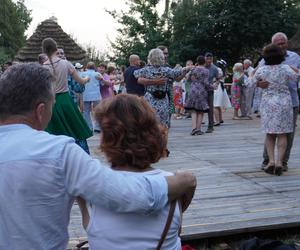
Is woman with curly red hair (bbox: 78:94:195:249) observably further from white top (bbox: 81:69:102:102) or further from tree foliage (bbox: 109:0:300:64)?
tree foliage (bbox: 109:0:300:64)

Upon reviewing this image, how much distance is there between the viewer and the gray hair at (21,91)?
1743 millimetres

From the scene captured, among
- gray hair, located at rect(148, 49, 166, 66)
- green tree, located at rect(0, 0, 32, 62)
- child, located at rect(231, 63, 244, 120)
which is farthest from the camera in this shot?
green tree, located at rect(0, 0, 32, 62)

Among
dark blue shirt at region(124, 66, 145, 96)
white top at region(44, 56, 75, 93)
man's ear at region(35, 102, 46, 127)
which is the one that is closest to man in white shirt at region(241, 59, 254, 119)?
dark blue shirt at region(124, 66, 145, 96)

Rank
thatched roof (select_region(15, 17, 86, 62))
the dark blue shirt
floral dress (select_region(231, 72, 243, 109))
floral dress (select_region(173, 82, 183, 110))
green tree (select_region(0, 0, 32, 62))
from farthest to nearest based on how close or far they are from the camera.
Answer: green tree (select_region(0, 0, 32, 62)) < floral dress (select_region(173, 82, 183, 110)) < thatched roof (select_region(15, 17, 86, 62)) < floral dress (select_region(231, 72, 243, 109)) < the dark blue shirt

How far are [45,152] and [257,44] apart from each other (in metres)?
25.6

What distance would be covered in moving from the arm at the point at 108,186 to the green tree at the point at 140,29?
2308 centimetres

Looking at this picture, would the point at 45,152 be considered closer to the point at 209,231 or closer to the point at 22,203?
→ the point at 22,203

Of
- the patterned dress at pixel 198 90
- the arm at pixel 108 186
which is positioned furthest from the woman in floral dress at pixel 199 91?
the arm at pixel 108 186

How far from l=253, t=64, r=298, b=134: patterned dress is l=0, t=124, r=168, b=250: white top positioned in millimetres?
4645

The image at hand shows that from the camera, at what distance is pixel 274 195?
5.23 metres

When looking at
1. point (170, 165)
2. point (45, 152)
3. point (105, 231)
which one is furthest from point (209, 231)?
point (170, 165)

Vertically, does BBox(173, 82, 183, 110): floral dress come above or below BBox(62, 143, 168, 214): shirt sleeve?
below

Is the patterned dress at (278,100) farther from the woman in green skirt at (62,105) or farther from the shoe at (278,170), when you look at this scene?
the woman in green skirt at (62,105)

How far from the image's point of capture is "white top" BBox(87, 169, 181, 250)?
177 centimetres
